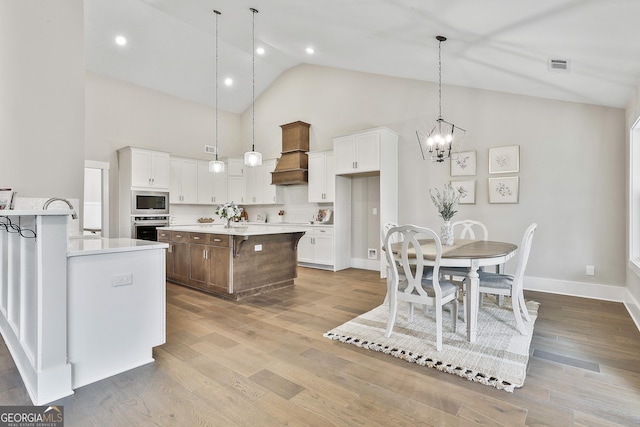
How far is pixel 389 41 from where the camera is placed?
3.80 metres

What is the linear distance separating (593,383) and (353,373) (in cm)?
151

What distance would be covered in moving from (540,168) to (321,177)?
343 cm

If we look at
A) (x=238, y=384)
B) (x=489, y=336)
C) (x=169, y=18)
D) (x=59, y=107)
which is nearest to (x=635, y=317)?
(x=489, y=336)

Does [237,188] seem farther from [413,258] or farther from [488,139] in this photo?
[413,258]

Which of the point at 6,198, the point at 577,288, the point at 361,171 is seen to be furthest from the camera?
the point at 361,171

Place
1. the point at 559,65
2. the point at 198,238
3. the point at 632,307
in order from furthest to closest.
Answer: the point at 198,238 → the point at 632,307 → the point at 559,65

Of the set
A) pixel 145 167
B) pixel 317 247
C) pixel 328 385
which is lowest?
pixel 328 385

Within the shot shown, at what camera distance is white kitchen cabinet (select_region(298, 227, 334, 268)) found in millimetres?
5871

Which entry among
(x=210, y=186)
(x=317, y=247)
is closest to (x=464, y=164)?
(x=317, y=247)

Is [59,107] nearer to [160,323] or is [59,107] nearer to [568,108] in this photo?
[160,323]

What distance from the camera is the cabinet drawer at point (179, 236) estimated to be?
4.61 meters

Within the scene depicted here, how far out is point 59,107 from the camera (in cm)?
314

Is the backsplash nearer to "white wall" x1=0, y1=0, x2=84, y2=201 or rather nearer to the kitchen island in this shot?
the kitchen island

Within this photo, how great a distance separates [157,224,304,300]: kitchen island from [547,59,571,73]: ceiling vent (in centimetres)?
338
